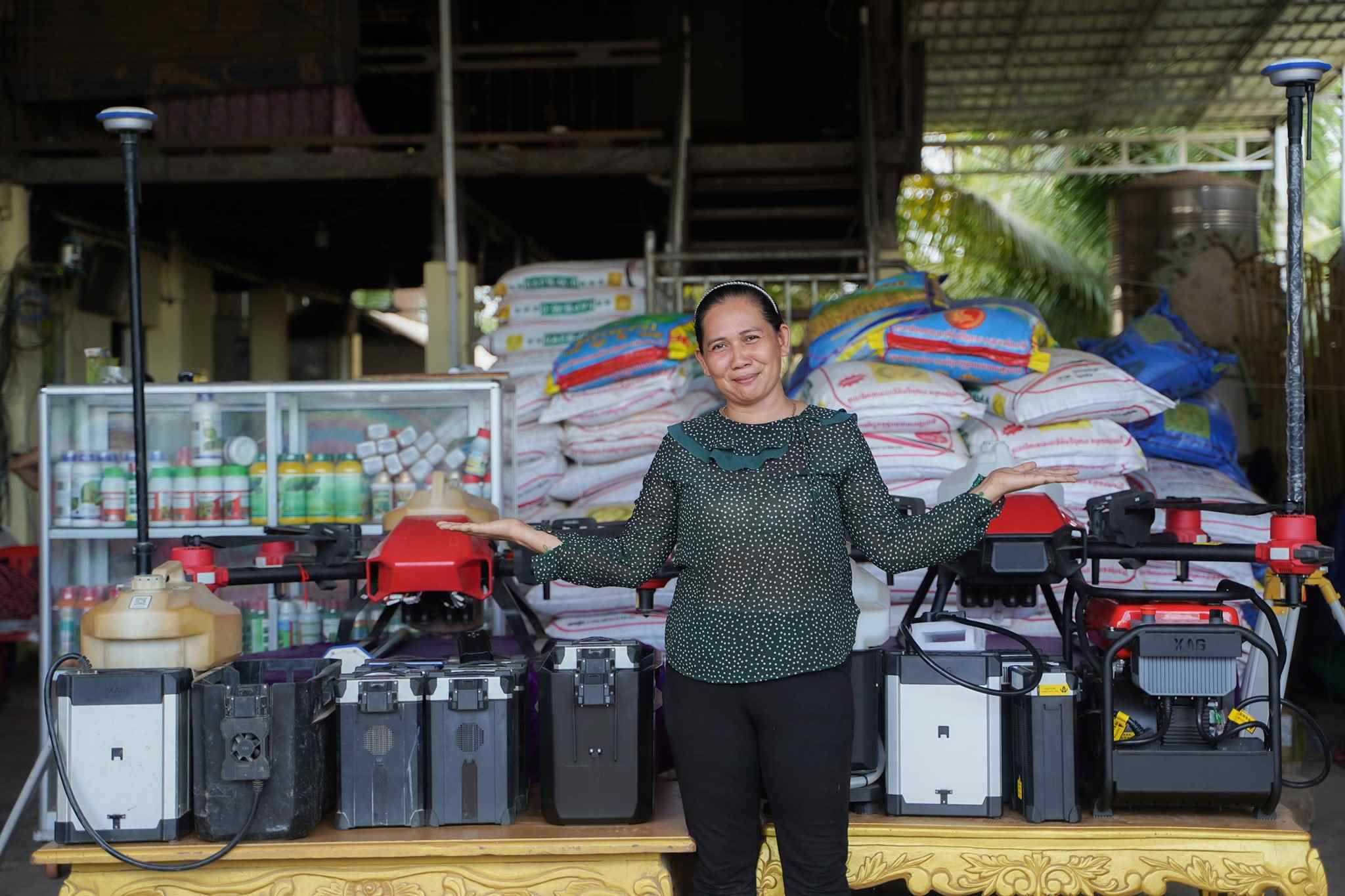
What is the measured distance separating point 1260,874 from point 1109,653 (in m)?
0.50

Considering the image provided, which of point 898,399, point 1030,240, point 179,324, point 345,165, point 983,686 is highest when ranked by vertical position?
point 1030,240

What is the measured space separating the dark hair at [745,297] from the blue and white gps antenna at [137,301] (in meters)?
1.43

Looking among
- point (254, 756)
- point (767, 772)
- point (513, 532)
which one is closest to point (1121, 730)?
point (767, 772)

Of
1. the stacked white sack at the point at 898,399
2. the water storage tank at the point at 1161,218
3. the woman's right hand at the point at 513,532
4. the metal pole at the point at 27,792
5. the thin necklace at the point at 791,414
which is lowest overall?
the metal pole at the point at 27,792

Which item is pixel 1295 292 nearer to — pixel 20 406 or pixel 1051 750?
pixel 1051 750

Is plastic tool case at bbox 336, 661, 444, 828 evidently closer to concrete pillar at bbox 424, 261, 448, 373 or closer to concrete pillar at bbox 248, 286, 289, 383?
concrete pillar at bbox 424, 261, 448, 373

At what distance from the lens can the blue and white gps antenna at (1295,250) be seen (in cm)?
250

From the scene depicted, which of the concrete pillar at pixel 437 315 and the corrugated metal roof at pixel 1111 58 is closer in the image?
the concrete pillar at pixel 437 315

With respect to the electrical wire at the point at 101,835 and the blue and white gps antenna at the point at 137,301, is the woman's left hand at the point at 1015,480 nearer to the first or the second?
the electrical wire at the point at 101,835

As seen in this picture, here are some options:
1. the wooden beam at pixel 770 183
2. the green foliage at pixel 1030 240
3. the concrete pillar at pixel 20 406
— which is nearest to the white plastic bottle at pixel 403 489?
the wooden beam at pixel 770 183

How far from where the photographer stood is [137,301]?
2939mm

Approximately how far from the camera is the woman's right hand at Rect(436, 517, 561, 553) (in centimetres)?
238

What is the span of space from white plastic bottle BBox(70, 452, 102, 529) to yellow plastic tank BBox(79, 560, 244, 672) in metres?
1.37

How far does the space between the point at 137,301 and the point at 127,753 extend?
3.58ft
